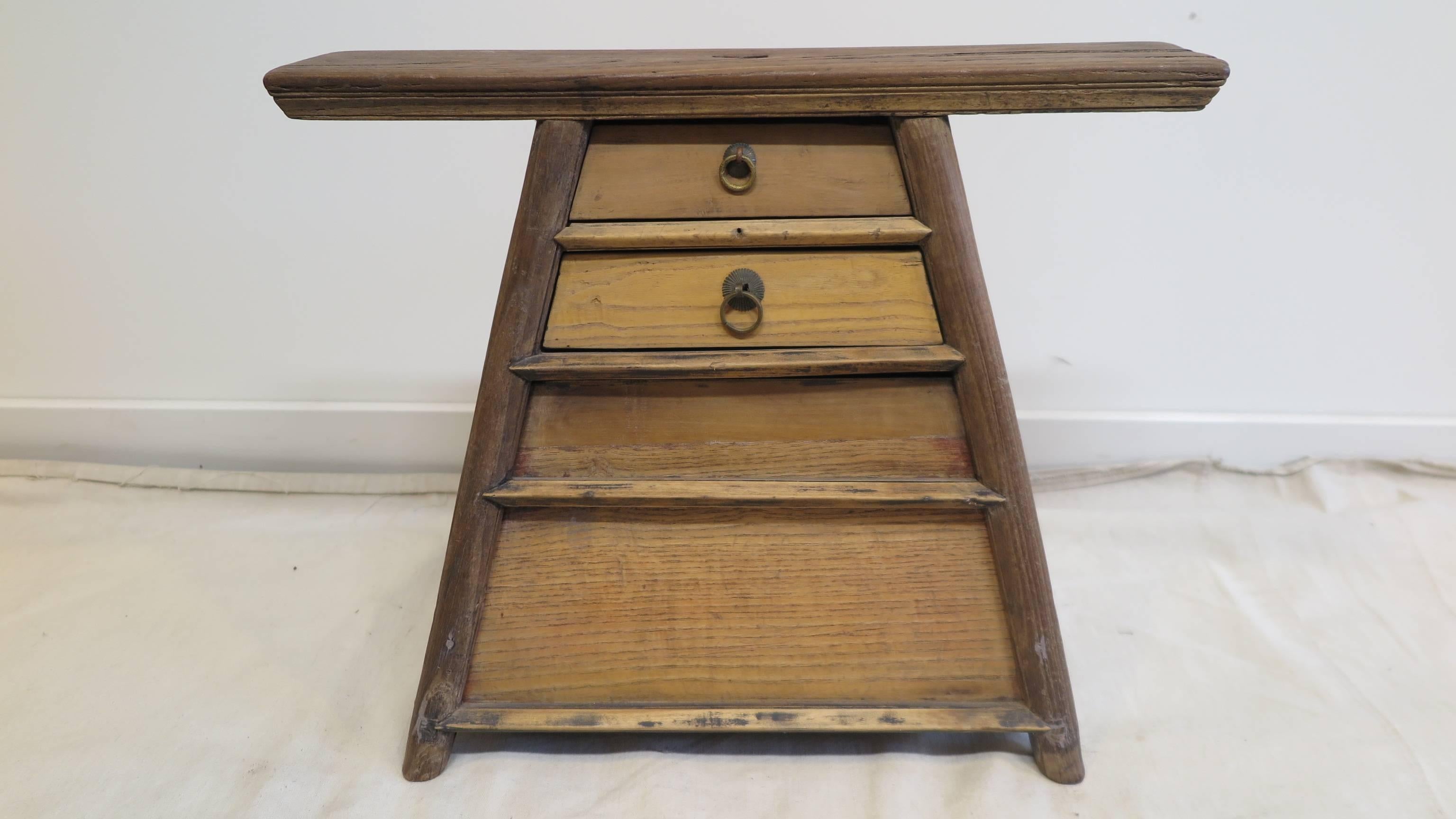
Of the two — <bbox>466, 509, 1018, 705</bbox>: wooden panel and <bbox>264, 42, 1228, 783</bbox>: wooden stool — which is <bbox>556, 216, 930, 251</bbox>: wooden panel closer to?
<bbox>264, 42, 1228, 783</bbox>: wooden stool

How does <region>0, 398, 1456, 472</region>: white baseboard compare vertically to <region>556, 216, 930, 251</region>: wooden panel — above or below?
below

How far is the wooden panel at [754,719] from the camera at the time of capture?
910mm

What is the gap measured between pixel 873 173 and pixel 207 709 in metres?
1.13

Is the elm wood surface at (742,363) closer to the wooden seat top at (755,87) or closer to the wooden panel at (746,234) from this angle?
the wooden panel at (746,234)

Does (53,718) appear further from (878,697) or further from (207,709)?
(878,697)

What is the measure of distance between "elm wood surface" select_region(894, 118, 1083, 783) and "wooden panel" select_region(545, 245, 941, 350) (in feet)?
0.12

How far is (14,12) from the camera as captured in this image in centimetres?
146

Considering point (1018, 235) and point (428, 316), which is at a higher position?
point (1018, 235)

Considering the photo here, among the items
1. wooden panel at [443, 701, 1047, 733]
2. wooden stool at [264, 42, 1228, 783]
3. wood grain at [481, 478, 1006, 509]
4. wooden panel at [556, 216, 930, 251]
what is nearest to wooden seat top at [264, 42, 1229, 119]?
wooden stool at [264, 42, 1228, 783]

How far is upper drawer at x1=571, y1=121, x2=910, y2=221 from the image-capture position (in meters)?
0.88

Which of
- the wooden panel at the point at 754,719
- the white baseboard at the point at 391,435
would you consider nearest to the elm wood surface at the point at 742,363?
the wooden panel at the point at 754,719

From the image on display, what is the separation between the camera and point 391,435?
1.70 meters

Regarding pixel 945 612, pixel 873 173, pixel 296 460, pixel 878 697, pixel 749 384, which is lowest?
pixel 296 460

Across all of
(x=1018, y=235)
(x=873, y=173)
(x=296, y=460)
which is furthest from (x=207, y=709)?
(x=1018, y=235)
